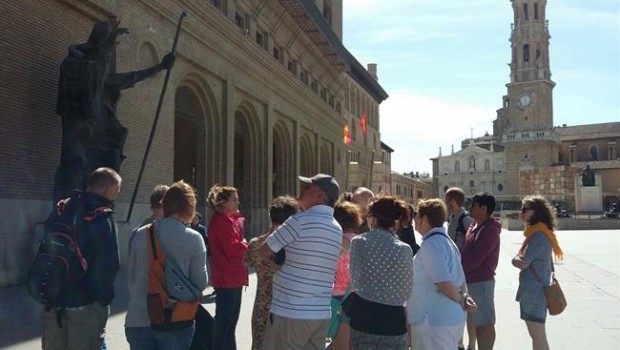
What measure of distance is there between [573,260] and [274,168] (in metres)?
15.7

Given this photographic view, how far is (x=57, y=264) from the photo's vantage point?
4.02m

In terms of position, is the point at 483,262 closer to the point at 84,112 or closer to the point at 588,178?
the point at 84,112

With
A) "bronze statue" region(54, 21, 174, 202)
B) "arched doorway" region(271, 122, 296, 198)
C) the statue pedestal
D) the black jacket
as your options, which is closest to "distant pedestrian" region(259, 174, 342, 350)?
the black jacket

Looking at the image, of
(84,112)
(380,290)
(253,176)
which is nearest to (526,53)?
(253,176)

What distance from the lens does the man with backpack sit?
4.14m

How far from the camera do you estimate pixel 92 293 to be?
13.8 ft

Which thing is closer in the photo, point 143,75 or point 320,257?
point 320,257

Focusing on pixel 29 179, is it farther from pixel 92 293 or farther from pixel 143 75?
pixel 92 293

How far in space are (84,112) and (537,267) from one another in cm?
920

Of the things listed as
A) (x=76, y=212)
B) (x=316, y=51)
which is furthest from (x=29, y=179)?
(x=316, y=51)

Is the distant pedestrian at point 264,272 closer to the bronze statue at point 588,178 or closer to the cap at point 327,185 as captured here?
the cap at point 327,185

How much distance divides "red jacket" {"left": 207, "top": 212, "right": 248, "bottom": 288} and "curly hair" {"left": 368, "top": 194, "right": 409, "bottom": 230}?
2146 mm

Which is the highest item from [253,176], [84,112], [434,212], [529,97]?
[529,97]

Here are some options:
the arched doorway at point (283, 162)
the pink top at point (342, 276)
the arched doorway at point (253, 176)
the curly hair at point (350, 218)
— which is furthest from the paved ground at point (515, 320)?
the arched doorway at point (283, 162)
